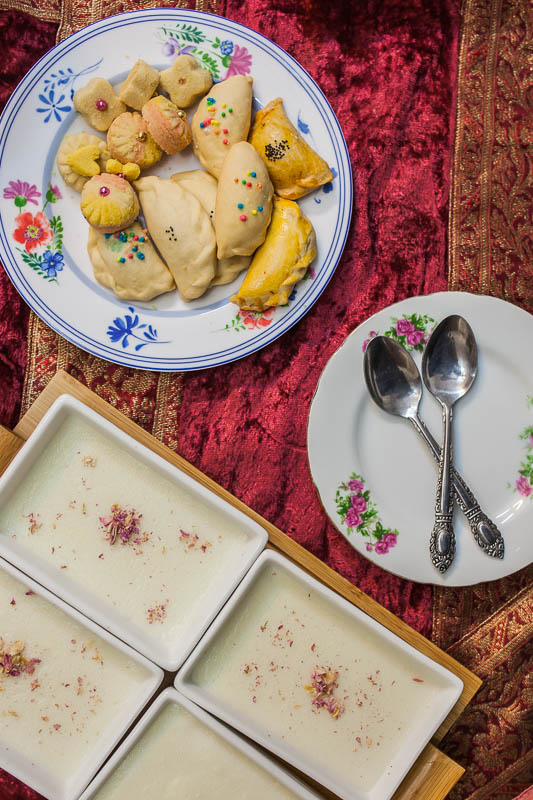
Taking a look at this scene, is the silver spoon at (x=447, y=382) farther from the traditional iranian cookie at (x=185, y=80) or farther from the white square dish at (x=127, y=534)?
the traditional iranian cookie at (x=185, y=80)

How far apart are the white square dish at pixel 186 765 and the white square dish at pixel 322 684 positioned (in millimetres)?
35

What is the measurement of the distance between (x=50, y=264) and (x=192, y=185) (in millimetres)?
244

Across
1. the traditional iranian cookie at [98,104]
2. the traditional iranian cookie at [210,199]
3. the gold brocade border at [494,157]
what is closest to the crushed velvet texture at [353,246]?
the gold brocade border at [494,157]

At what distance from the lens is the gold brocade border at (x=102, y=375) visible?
97cm

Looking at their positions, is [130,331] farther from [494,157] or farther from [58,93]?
[494,157]

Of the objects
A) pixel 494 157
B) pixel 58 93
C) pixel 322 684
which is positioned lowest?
pixel 322 684

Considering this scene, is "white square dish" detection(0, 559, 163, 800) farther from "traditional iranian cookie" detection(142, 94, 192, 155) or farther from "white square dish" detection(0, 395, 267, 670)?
"traditional iranian cookie" detection(142, 94, 192, 155)

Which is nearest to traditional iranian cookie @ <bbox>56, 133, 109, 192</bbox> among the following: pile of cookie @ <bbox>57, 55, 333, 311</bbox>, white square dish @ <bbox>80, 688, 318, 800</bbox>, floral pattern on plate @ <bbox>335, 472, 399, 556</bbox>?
pile of cookie @ <bbox>57, 55, 333, 311</bbox>

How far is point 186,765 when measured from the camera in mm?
822

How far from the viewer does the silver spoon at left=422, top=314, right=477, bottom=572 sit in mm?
907

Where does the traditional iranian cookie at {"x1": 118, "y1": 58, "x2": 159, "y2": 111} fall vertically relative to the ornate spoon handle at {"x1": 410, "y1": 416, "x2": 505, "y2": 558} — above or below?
above

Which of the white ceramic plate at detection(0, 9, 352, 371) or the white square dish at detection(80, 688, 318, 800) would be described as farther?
the white ceramic plate at detection(0, 9, 352, 371)

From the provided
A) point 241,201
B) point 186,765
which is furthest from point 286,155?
point 186,765

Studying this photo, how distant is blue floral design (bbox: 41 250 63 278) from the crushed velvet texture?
26 cm
